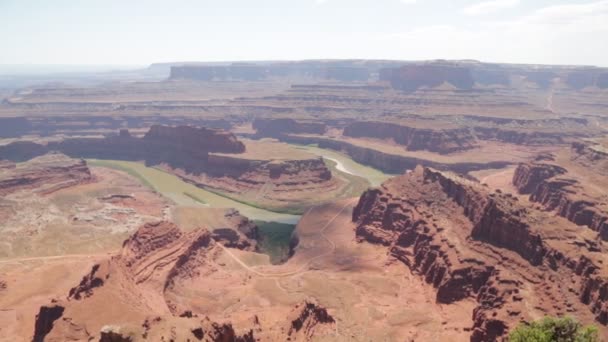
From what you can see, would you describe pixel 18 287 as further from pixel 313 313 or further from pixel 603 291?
pixel 603 291

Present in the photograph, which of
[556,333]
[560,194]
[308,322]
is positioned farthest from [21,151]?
[556,333]

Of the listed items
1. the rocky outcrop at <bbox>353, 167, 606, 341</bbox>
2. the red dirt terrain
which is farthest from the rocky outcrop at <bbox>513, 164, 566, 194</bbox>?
the red dirt terrain

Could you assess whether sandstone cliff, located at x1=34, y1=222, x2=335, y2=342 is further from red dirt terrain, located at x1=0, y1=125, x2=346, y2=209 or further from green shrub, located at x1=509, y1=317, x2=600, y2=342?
red dirt terrain, located at x1=0, y1=125, x2=346, y2=209

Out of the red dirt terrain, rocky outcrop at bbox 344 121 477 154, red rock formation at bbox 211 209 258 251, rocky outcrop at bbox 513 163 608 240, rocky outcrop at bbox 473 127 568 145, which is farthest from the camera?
rocky outcrop at bbox 473 127 568 145

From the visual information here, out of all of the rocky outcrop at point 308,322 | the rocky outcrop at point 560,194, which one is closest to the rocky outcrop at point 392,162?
the rocky outcrop at point 560,194

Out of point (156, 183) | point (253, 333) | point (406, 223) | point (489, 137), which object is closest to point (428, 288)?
point (406, 223)

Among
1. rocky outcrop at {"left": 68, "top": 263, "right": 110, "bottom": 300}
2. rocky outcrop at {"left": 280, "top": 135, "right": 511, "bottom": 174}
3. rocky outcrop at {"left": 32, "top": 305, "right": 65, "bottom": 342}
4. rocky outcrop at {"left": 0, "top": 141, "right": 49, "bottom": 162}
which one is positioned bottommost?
rocky outcrop at {"left": 280, "top": 135, "right": 511, "bottom": 174}
